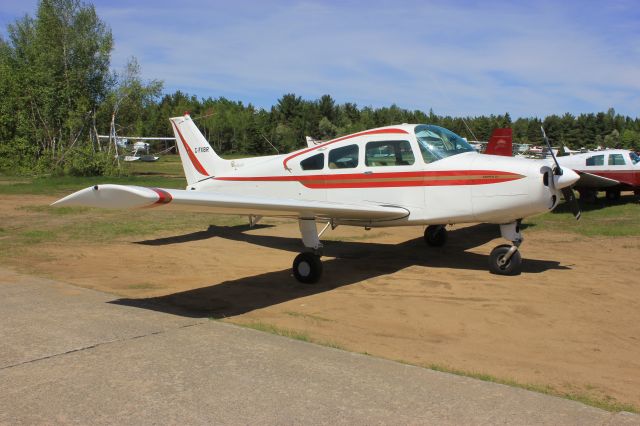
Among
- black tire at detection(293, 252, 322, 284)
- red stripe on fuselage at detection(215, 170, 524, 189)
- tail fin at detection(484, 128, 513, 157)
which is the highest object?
tail fin at detection(484, 128, 513, 157)

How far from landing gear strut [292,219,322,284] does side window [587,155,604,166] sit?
15.3 m

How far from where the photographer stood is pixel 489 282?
27.5ft

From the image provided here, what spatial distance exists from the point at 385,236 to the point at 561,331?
7.31 metres

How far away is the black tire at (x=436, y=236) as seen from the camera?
11.6 meters

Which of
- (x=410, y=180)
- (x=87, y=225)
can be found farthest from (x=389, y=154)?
(x=87, y=225)

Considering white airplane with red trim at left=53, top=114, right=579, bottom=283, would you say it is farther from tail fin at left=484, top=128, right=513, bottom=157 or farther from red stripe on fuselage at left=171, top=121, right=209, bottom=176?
tail fin at left=484, top=128, right=513, bottom=157

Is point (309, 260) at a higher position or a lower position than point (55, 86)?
lower

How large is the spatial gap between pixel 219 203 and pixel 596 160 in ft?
57.6

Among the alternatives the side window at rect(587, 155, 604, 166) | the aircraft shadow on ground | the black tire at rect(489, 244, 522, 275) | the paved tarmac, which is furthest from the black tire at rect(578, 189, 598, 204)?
the paved tarmac

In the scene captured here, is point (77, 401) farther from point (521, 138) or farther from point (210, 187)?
point (521, 138)

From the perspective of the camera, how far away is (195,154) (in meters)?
12.4

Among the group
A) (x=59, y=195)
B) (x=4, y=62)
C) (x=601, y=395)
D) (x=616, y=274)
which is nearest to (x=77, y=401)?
(x=601, y=395)

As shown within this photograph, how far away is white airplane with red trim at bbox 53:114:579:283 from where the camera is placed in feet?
26.6

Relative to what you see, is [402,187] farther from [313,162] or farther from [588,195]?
[588,195]
